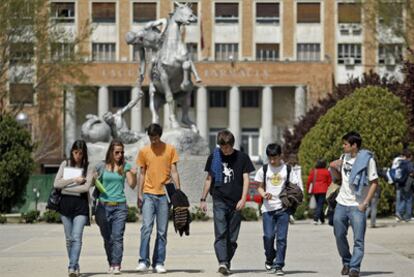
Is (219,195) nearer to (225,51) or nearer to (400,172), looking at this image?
(400,172)

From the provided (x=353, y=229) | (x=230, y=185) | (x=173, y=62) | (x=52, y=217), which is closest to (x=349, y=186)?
(x=353, y=229)

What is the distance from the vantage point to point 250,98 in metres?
102

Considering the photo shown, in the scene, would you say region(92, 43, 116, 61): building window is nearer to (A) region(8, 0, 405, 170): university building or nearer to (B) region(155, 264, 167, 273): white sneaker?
(A) region(8, 0, 405, 170): university building

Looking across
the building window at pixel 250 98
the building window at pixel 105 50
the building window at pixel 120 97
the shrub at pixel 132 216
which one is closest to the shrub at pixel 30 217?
the shrub at pixel 132 216

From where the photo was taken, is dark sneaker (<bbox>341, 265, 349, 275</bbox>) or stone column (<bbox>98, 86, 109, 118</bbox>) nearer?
dark sneaker (<bbox>341, 265, 349, 275</bbox>)

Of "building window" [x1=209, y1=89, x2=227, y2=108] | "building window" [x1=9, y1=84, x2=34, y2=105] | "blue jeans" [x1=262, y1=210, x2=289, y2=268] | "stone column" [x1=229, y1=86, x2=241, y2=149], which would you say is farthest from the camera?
"building window" [x1=209, y1=89, x2=227, y2=108]

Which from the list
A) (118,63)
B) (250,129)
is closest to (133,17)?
(118,63)

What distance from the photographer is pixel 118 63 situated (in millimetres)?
96188

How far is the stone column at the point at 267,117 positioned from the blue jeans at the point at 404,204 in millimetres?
64759

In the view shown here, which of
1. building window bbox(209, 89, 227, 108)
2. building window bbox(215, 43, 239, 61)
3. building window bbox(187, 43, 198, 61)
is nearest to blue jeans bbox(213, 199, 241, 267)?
building window bbox(187, 43, 198, 61)

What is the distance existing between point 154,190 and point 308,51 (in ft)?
273

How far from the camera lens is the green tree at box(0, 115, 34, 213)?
1554 inches

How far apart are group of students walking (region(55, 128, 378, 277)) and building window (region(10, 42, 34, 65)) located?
41.6 m

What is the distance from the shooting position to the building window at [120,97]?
331ft
